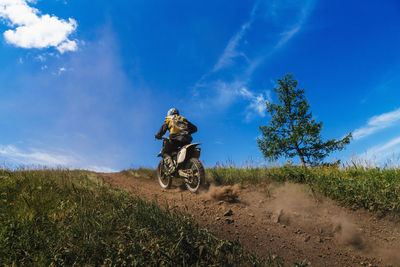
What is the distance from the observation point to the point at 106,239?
138 inches

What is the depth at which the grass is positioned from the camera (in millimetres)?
3045

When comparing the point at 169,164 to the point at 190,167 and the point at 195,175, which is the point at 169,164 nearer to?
the point at 190,167

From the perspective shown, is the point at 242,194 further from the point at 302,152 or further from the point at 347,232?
the point at 302,152

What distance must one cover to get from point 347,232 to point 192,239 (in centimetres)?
376

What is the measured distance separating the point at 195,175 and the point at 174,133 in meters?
1.97

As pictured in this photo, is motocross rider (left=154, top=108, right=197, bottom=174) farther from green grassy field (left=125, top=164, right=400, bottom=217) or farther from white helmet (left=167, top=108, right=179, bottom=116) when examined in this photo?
green grassy field (left=125, top=164, right=400, bottom=217)

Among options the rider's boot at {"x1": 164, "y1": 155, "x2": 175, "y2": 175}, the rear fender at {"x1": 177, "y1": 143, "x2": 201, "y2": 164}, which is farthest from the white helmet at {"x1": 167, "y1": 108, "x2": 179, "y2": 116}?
the rear fender at {"x1": 177, "y1": 143, "x2": 201, "y2": 164}

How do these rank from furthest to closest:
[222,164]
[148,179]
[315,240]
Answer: [222,164] → [148,179] → [315,240]

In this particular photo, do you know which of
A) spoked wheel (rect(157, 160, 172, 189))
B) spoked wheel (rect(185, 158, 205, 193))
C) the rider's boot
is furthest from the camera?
spoked wheel (rect(157, 160, 172, 189))

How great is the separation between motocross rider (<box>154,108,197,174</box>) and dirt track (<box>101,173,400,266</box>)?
237 centimetres

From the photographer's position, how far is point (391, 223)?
18.3 ft

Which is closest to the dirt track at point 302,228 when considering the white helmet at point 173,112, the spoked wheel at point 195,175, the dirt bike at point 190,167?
the spoked wheel at point 195,175

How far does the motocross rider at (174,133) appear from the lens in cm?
879

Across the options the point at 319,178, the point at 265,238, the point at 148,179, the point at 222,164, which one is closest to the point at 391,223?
the point at 319,178
